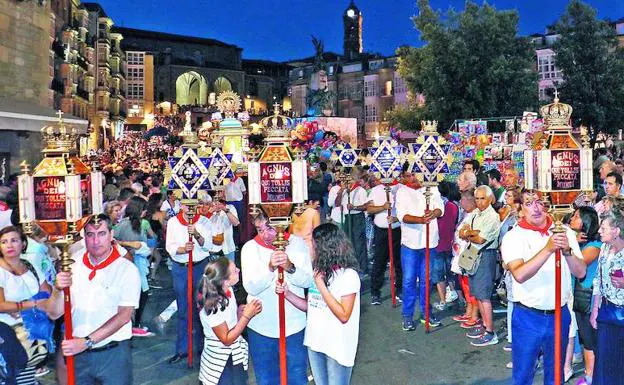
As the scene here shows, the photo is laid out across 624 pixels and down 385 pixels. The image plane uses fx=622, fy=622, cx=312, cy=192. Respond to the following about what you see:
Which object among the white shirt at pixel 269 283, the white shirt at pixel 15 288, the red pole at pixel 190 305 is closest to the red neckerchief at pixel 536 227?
the white shirt at pixel 269 283

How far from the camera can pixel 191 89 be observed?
76.6 metres

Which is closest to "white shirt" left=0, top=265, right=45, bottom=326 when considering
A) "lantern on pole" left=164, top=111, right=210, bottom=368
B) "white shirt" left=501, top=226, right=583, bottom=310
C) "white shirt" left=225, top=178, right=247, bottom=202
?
"lantern on pole" left=164, top=111, right=210, bottom=368

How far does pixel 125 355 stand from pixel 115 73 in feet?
199

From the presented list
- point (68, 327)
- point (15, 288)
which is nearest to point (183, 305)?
point (15, 288)

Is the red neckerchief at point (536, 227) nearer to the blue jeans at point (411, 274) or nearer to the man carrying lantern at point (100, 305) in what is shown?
the blue jeans at point (411, 274)

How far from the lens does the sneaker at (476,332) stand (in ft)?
27.8

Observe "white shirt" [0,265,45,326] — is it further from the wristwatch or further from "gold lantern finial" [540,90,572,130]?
"gold lantern finial" [540,90,572,130]

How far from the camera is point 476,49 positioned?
1326 inches

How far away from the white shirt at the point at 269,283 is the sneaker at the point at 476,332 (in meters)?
3.81

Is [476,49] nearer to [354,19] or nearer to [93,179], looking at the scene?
[93,179]

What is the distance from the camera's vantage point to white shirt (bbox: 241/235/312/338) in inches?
209

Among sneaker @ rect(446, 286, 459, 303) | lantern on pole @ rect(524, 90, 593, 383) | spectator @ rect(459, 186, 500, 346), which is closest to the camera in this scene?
lantern on pole @ rect(524, 90, 593, 383)

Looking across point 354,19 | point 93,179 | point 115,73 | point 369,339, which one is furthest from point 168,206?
point 354,19

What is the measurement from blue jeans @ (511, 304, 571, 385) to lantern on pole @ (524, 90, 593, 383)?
0.14 m
